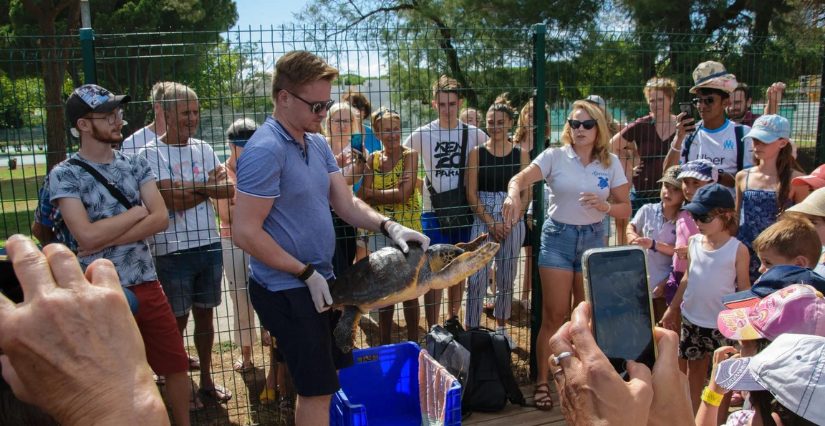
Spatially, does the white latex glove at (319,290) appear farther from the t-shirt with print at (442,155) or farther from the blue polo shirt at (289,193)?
the t-shirt with print at (442,155)

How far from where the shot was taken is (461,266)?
2.57 meters

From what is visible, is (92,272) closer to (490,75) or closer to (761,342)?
(761,342)

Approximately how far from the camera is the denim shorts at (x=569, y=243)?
384 cm

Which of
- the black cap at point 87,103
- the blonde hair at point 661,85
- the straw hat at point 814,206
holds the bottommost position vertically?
the straw hat at point 814,206

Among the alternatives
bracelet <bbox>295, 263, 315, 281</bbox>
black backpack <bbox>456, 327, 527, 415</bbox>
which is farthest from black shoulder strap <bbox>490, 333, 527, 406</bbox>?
bracelet <bbox>295, 263, 315, 281</bbox>

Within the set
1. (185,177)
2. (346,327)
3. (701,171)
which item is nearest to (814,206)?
(701,171)

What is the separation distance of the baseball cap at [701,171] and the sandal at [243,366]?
3172mm

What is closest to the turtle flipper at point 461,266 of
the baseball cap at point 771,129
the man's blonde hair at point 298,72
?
the man's blonde hair at point 298,72

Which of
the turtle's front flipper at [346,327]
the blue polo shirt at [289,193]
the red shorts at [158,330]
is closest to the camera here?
the blue polo shirt at [289,193]

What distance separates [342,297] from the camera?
2.60 metres

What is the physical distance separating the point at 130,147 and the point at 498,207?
7.93 feet

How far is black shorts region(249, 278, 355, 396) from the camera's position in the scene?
2562 millimetres

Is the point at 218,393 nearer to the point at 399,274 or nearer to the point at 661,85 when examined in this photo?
the point at 399,274

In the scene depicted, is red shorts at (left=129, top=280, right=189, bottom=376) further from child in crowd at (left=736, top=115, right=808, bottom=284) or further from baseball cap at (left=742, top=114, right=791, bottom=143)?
baseball cap at (left=742, top=114, right=791, bottom=143)
